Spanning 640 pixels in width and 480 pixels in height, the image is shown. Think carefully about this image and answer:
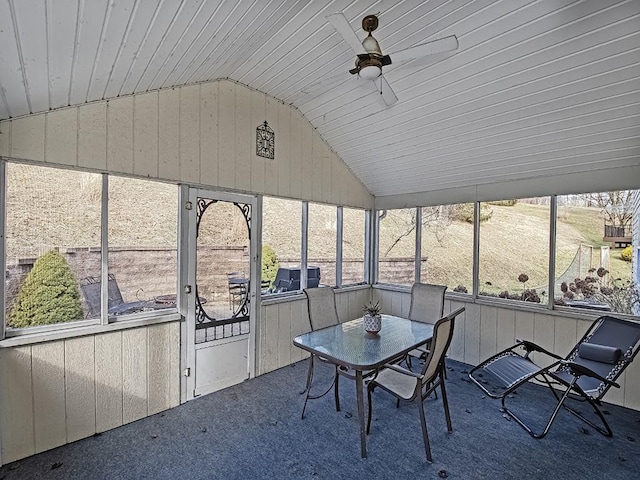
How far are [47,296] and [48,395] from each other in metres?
0.75

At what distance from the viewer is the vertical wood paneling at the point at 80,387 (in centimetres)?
253

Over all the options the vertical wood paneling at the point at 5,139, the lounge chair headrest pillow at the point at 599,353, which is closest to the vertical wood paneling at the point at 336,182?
the lounge chair headrest pillow at the point at 599,353

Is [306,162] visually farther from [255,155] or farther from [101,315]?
[101,315]

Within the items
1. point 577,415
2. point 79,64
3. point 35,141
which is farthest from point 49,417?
point 577,415

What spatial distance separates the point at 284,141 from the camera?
411 centimetres

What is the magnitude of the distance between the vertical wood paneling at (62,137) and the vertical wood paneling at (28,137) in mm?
34

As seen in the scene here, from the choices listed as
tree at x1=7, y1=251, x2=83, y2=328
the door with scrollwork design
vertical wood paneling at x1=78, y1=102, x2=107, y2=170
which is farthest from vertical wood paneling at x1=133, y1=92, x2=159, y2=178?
tree at x1=7, y1=251, x2=83, y2=328

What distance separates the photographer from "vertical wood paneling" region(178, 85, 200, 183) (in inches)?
124

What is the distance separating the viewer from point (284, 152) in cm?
412

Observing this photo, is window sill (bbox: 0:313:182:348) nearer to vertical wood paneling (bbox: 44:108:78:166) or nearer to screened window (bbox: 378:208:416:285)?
vertical wood paneling (bbox: 44:108:78:166)

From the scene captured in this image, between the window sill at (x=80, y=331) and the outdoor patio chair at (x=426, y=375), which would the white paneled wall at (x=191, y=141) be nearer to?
the window sill at (x=80, y=331)

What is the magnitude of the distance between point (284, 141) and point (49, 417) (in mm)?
3519

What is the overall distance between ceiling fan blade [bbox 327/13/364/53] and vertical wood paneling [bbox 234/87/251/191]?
192 cm

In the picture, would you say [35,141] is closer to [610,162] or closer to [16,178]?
[16,178]
